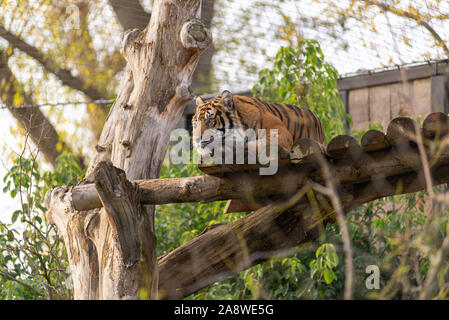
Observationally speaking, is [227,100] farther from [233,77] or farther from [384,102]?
[384,102]

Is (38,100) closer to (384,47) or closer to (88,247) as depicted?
(88,247)

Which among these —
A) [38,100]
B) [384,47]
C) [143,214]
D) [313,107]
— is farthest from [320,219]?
[38,100]

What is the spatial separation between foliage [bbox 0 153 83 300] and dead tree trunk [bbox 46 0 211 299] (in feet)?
2.68

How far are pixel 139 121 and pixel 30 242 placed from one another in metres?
1.80

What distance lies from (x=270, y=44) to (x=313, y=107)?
2.57 feet

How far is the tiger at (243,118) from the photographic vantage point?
8.82ft

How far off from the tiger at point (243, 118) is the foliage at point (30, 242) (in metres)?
1.60

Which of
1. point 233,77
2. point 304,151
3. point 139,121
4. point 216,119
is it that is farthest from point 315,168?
point 233,77

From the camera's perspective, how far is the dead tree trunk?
115 inches

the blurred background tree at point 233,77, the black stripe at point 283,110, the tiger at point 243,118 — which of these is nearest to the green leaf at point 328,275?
the blurred background tree at point 233,77

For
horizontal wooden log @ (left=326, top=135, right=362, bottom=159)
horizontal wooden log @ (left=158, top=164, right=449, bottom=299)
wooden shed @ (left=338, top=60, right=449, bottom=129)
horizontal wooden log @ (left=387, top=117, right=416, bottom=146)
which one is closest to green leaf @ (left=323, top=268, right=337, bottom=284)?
horizontal wooden log @ (left=158, top=164, right=449, bottom=299)

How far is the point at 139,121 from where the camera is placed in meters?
3.05

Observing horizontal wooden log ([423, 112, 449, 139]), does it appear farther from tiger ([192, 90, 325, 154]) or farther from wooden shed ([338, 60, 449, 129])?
wooden shed ([338, 60, 449, 129])

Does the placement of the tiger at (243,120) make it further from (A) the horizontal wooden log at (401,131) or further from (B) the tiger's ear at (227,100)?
(A) the horizontal wooden log at (401,131)
